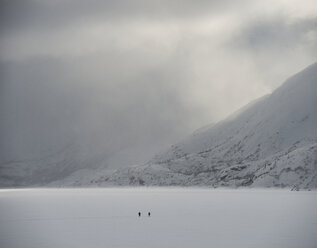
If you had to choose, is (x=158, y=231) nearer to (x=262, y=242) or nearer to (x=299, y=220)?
(x=262, y=242)

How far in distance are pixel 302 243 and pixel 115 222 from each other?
179ft

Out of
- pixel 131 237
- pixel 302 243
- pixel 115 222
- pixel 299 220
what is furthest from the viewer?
pixel 115 222

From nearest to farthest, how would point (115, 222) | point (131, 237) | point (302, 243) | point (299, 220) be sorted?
point (302, 243), point (131, 237), point (299, 220), point (115, 222)

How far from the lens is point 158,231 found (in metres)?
96.1

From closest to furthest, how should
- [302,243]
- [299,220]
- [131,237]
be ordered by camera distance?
[302,243], [131,237], [299,220]

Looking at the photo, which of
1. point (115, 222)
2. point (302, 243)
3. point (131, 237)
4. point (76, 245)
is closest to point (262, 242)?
point (302, 243)

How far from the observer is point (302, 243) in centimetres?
7488

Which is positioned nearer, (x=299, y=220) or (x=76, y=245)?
(x=76, y=245)

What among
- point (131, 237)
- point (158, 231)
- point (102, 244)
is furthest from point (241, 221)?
point (102, 244)

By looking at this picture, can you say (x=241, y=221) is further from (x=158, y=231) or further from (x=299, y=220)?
(x=158, y=231)

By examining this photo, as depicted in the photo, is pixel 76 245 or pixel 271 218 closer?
pixel 76 245

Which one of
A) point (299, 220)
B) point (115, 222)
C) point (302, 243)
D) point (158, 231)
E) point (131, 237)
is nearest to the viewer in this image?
point (302, 243)

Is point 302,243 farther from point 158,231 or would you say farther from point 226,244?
point 158,231

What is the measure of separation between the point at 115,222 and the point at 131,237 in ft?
108
